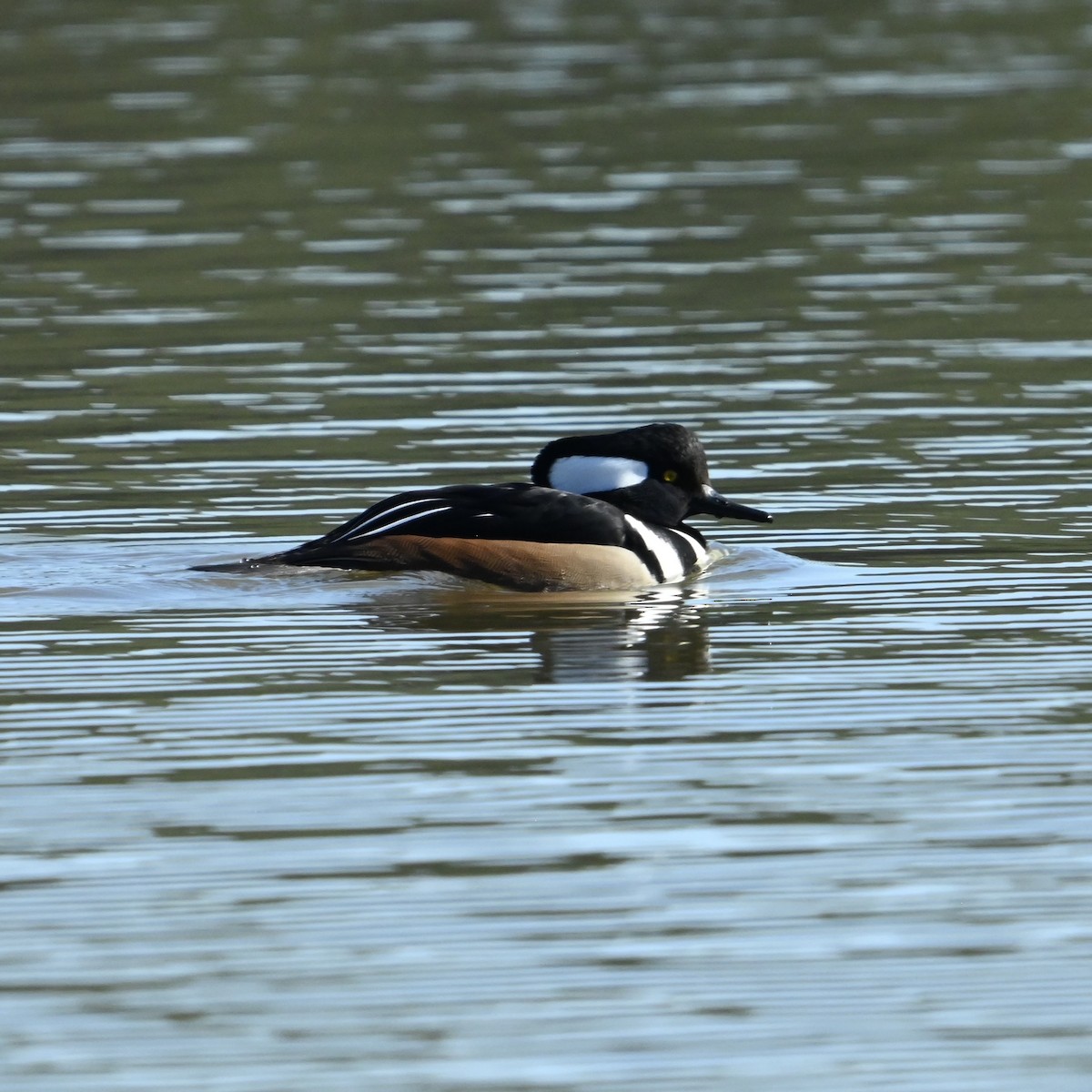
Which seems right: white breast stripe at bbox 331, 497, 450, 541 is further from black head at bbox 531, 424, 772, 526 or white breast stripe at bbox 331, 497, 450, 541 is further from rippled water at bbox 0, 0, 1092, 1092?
black head at bbox 531, 424, 772, 526

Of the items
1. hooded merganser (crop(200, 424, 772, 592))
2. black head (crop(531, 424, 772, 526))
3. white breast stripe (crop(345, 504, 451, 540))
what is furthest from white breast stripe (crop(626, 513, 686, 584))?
white breast stripe (crop(345, 504, 451, 540))

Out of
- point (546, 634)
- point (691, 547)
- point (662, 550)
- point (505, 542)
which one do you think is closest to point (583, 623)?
A: point (546, 634)

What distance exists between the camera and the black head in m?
13.1

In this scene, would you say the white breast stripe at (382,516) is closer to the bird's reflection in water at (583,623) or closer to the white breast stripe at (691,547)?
the bird's reflection in water at (583,623)

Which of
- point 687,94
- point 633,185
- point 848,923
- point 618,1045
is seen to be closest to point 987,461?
point 848,923

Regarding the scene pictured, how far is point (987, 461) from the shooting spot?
15.2 m

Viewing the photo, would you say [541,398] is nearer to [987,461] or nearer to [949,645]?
[987,461]

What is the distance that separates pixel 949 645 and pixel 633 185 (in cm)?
1503

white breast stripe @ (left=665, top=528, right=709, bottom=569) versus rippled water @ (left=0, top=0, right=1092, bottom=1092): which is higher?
rippled water @ (left=0, top=0, right=1092, bottom=1092)

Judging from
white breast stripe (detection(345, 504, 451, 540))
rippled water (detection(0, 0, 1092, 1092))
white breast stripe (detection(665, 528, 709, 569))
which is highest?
white breast stripe (detection(345, 504, 451, 540))

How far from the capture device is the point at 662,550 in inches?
506

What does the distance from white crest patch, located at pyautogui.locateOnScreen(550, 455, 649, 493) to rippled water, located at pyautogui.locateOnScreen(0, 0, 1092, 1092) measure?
2.45ft

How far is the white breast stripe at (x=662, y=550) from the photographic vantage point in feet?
42.0

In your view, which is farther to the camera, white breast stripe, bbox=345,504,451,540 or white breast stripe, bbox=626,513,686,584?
white breast stripe, bbox=626,513,686,584
